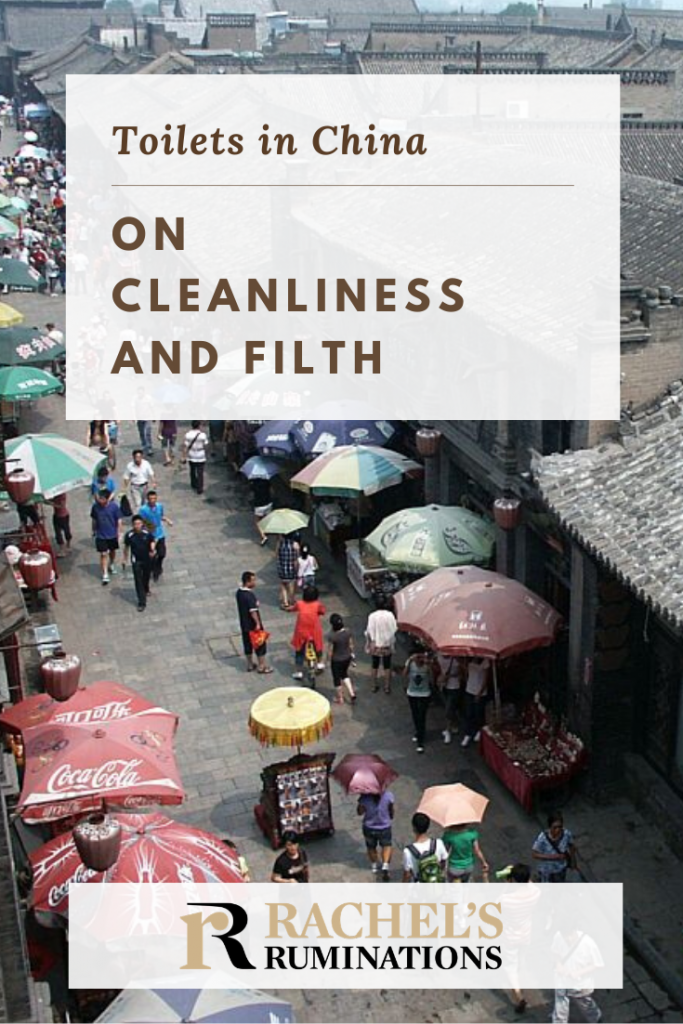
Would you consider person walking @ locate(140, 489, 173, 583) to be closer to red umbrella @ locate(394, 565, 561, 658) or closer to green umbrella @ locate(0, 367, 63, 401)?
green umbrella @ locate(0, 367, 63, 401)

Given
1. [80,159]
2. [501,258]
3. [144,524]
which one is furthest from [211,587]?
[80,159]

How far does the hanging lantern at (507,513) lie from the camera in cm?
1714

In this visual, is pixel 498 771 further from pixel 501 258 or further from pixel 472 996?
pixel 501 258

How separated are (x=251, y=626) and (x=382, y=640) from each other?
2.15 metres

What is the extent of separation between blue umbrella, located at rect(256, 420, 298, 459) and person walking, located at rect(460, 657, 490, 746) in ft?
25.8

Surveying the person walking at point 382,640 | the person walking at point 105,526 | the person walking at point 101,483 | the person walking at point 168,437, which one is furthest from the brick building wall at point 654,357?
the person walking at point 168,437

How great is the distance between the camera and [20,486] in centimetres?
1850

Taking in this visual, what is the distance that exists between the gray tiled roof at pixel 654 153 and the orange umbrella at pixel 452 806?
80.9ft

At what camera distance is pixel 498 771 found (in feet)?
53.0

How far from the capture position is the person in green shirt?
43.1 feet

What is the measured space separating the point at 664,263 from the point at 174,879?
12515 mm

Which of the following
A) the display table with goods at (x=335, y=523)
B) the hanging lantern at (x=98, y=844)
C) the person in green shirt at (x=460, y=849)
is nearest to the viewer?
the hanging lantern at (x=98, y=844)

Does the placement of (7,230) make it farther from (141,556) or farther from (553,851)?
(553,851)

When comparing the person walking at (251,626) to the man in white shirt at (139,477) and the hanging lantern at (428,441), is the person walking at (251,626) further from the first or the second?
the man in white shirt at (139,477)
